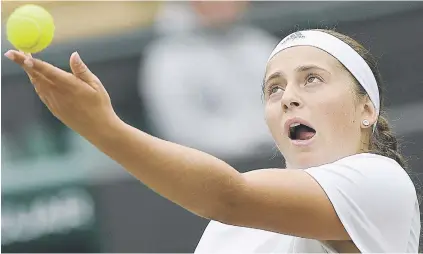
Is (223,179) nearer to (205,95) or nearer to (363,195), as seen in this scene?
(363,195)

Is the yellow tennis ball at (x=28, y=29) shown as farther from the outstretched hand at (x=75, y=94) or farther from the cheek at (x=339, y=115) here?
the cheek at (x=339, y=115)

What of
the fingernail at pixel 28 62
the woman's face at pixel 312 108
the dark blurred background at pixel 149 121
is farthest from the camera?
the dark blurred background at pixel 149 121

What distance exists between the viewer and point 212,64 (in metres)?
4.34

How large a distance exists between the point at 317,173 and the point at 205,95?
8.52ft

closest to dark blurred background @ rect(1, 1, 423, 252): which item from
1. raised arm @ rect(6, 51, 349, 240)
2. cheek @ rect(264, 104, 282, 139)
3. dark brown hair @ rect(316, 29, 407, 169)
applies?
dark brown hair @ rect(316, 29, 407, 169)

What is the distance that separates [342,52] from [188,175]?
651 millimetres

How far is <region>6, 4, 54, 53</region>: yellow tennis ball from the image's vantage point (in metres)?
1.56

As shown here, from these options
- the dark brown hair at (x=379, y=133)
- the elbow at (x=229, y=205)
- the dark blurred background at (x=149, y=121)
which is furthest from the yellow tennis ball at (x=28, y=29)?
the dark blurred background at (x=149, y=121)

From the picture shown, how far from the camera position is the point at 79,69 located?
1489 mm

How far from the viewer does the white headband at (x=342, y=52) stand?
80.2 inches

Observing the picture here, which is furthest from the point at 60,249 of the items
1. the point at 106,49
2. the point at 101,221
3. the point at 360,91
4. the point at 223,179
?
the point at 223,179

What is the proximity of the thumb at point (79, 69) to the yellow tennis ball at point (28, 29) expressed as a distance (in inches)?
A: 4.4

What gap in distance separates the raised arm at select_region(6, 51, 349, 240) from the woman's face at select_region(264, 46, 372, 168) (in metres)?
0.24

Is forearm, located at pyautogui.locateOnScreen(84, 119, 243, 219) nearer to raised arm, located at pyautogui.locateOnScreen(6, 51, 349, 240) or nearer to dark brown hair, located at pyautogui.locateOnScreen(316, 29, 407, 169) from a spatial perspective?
raised arm, located at pyautogui.locateOnScreen(6, 51, 349, 240)
